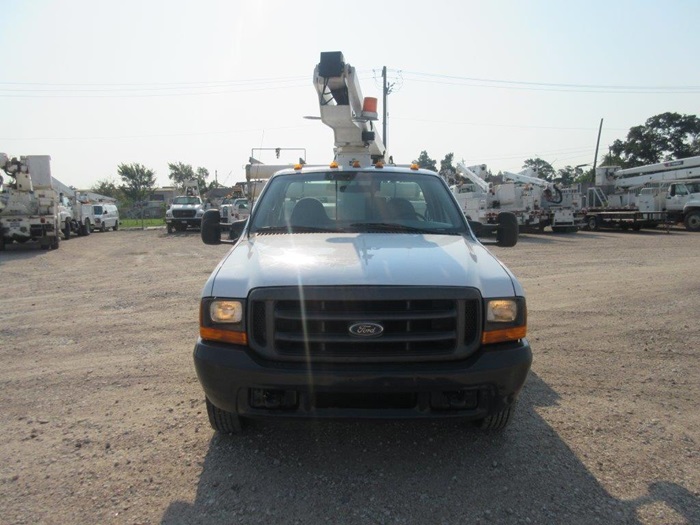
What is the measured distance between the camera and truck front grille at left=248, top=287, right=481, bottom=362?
280 centimetres

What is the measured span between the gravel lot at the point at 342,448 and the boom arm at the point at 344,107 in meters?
4.68

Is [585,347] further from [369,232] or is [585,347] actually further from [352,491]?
[352,491]

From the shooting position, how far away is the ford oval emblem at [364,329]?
2797 mm

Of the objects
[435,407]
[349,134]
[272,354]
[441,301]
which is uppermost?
[349,134]

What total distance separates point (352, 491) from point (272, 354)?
2.86ft

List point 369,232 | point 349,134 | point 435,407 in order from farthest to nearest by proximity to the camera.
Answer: point 349,134, point 369,232, point 435,407

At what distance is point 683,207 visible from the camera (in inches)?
969

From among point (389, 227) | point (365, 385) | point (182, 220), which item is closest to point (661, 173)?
point (182, 220)

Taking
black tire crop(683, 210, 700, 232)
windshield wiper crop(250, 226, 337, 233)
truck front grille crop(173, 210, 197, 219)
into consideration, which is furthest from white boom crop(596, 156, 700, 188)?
windshield wiper crop(250, 226, 337, 233)

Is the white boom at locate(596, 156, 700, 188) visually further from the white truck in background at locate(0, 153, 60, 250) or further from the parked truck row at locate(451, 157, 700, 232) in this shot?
the white truck in background at locate(0, 153, 60, 250)

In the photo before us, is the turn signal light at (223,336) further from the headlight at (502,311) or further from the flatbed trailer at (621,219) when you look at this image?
the flatbed trailer at (621,219)

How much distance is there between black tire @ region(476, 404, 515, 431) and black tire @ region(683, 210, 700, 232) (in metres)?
26.0

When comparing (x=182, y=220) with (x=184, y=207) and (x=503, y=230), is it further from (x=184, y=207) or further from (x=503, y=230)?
(x=503, y=230)

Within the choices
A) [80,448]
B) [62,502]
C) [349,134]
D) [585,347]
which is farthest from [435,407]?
[349,134]
